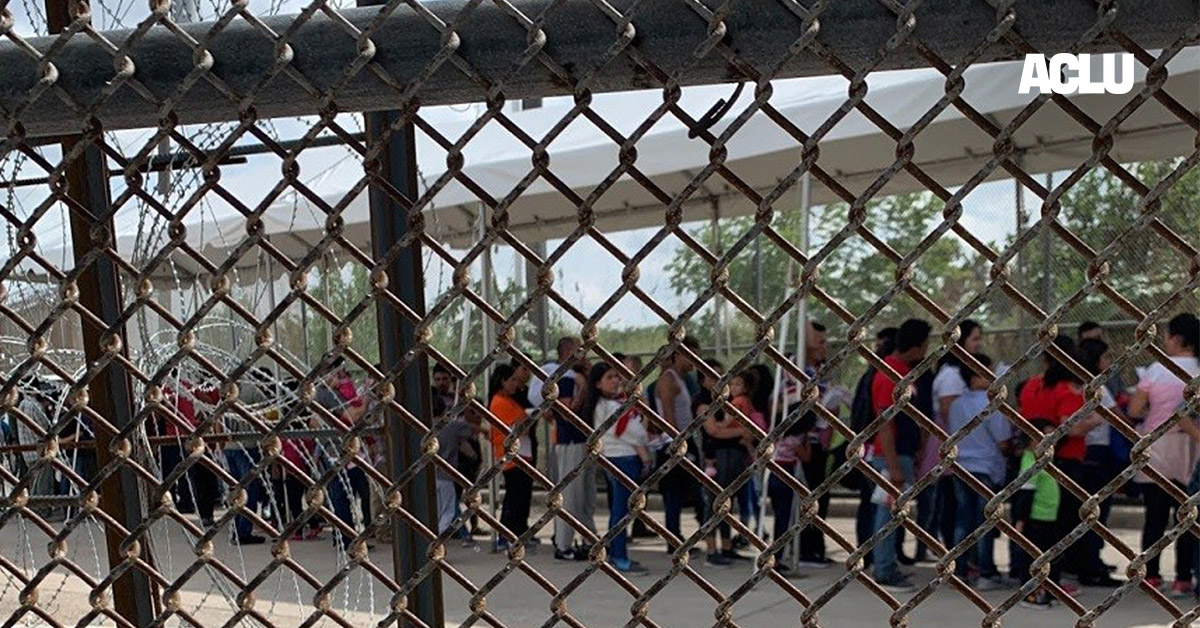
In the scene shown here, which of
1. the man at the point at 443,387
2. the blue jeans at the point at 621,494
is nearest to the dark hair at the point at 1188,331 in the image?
the blue jeans at the point at 621,494

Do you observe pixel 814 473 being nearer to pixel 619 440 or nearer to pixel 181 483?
pixel 619 440

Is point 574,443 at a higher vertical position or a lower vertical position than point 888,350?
lower

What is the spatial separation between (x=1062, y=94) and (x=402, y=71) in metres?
0.72

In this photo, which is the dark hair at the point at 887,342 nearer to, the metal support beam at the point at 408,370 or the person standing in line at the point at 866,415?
the person standing in line at the point at 866,415

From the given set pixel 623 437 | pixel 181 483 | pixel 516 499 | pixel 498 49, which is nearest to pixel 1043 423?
pixel 623 437

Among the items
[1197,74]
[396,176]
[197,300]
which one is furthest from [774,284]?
[396,176]

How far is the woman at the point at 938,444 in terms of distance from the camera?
287 inches

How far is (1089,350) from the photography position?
7297mm

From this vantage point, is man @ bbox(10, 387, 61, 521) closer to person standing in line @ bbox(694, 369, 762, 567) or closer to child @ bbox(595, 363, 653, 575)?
child @ bbox(595, 363, 653, 575)

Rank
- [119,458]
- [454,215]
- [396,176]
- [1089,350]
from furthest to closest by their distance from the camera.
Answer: [454,215] < [1089,350] < [396,176] < [119,458]

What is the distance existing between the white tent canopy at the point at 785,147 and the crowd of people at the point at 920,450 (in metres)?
1.15

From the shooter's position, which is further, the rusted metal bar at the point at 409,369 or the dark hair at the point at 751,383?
the dark hair at the point at 751,383

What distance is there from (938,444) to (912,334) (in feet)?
2.04

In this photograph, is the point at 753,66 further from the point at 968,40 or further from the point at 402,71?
the point at 402,71
